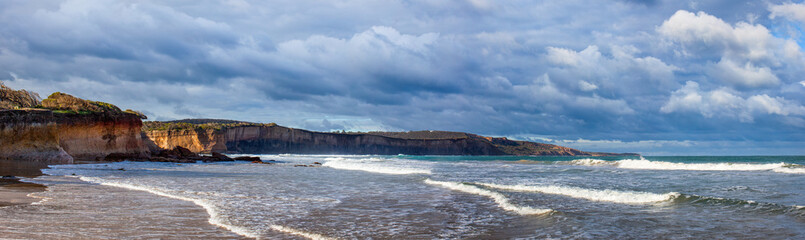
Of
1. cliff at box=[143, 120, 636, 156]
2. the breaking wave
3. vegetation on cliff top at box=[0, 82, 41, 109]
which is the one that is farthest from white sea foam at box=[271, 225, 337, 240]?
cliff at box=[143, 120, 636, 156]

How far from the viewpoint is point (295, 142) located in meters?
136

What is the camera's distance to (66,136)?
117 feet

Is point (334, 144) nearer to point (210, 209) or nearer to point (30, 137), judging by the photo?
point (30, 137)

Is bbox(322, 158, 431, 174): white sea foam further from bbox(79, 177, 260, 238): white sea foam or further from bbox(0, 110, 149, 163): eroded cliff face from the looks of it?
bbox(0, 110, 149, 163): eroded cliff face

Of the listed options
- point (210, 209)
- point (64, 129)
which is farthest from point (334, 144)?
point (210, 209)

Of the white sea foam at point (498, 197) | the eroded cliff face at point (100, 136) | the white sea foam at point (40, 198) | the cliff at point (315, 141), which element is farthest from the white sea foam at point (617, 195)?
the cliff at point (315, 141)

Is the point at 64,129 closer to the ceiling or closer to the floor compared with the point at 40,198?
closer to the ceiling

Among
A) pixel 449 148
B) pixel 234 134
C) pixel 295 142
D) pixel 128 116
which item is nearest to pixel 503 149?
pixel 449 148

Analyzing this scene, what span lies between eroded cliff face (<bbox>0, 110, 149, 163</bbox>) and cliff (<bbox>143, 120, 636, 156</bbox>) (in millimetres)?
41240

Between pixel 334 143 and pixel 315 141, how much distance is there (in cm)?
790

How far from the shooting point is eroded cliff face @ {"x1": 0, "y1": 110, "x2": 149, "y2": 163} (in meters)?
29.4

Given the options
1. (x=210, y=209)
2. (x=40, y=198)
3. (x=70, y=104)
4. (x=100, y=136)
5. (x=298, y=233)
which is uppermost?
(x=70, y=104)

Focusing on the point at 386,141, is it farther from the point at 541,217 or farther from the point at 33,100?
the point at 541,217

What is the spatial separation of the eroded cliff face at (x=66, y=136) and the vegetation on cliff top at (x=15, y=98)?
2264mm
